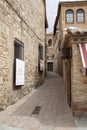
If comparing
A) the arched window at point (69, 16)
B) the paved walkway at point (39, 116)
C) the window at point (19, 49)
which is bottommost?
the paved walkway at point (39, 116)

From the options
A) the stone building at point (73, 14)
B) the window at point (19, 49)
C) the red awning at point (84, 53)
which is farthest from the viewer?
the stone building at point (73, 14)

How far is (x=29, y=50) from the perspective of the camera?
14.0 metres

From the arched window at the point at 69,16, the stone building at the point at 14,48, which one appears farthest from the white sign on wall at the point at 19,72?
the arched window at the point at 69,16

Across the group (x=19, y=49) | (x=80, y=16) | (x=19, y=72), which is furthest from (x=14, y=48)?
(x=80, y=16)

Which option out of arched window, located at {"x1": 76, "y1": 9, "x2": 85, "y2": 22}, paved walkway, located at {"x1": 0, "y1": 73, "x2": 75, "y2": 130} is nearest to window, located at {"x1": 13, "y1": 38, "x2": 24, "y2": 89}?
paved walkway, located at {"x1": 0, "y1": 73, "x2": 75, "y2": 130}

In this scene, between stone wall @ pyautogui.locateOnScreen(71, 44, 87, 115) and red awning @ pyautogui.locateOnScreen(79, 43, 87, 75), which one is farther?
stone wall @ pyautogui.locateOnScreen(71, 44, 87, 115)

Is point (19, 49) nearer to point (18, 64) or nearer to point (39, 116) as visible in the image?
point (18, 64)

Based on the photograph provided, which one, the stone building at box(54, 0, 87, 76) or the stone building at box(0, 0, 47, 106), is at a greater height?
the stone building at box(54, 0, 87, 76)

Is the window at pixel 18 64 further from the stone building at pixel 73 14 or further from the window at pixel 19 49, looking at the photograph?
the stone building at pixel 73 14

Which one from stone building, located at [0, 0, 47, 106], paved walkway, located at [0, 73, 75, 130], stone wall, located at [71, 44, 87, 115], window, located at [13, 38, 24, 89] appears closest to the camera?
paved walkway, located at [0, 73, 75, 130]

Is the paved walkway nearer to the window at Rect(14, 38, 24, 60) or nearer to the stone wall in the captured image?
the stone wall

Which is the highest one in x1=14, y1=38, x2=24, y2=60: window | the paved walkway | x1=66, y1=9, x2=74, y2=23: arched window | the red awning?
x1=66, y1=9, x2=74, y2=23: arched window

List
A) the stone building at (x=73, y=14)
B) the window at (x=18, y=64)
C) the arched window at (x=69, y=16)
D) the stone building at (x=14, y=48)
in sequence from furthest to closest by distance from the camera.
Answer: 1. the arched window at (x=69, y=16)
2. the stone building at (x=73, y=14)
3. the window at (x=18, y=64)
4. the stone building at (x=14, y=48)

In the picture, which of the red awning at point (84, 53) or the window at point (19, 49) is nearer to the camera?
the red awning at point (84, 53)
